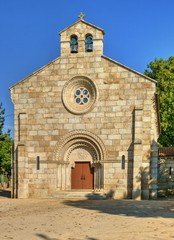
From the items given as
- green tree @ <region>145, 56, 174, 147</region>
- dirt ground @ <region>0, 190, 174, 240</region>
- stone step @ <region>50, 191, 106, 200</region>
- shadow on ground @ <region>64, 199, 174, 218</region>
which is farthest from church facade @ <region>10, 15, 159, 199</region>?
green tree @ <region>145, 56, 174, 147</region>

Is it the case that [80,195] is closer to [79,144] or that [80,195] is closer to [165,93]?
[79,144]

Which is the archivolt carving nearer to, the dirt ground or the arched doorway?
the arched doorway

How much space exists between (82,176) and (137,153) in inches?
143

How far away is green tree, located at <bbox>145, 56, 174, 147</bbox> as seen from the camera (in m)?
33.5

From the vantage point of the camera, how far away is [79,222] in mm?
12539

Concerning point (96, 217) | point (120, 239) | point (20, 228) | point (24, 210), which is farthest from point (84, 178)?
point (120, 239)

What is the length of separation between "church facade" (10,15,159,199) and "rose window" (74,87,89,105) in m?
0.06

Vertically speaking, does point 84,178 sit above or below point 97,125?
below

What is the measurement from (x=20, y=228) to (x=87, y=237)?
8.37ft

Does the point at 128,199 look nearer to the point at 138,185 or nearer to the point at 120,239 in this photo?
the point at 138,185

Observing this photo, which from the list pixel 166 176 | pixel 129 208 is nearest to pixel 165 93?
pixel 166 176

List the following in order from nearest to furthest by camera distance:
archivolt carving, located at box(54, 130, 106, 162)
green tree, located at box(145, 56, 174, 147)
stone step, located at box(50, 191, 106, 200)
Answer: stone step, located at box(50, 191, 106, 200) < archivolt carving, located at box(54, 130, 106, 162) < green tree, located at box(145, 56, 174, 147)

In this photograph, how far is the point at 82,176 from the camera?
21.3 metres

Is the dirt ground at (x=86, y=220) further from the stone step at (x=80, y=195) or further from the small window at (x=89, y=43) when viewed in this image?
the small window at (x=89, y=43)
